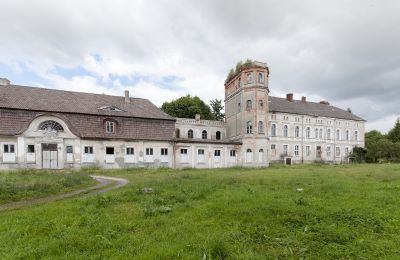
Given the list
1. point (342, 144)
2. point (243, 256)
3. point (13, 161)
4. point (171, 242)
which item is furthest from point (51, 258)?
point (342, 144)

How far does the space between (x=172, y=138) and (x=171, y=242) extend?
28475 mm

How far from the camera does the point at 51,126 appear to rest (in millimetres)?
28984

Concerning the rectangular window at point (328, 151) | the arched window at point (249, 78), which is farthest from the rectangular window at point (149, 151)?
the rectangular window at point (328, 151)

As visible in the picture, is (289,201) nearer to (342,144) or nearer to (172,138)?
(172,138)

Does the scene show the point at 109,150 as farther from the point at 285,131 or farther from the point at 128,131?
the point at 285,131

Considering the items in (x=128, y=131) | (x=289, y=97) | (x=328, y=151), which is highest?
(x=289, y=97)

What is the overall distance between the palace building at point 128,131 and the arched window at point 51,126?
90 mm

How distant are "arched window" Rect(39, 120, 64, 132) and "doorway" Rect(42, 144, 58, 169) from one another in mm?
1681

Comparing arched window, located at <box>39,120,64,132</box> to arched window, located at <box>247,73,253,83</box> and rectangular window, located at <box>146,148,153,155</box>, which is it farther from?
arched window, located at <box>247,73,253,83</box>

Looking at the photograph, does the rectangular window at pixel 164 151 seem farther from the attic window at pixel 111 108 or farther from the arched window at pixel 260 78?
the arched window at pixel 260 78

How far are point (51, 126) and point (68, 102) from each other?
4089 mm

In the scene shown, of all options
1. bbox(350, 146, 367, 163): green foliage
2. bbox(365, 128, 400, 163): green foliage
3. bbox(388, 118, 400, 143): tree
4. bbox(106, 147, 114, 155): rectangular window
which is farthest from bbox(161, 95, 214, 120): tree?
bbox(388, 118, 400, 143): tree

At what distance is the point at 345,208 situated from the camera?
8930mm

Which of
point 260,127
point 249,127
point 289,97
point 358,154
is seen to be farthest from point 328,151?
point 249,127
